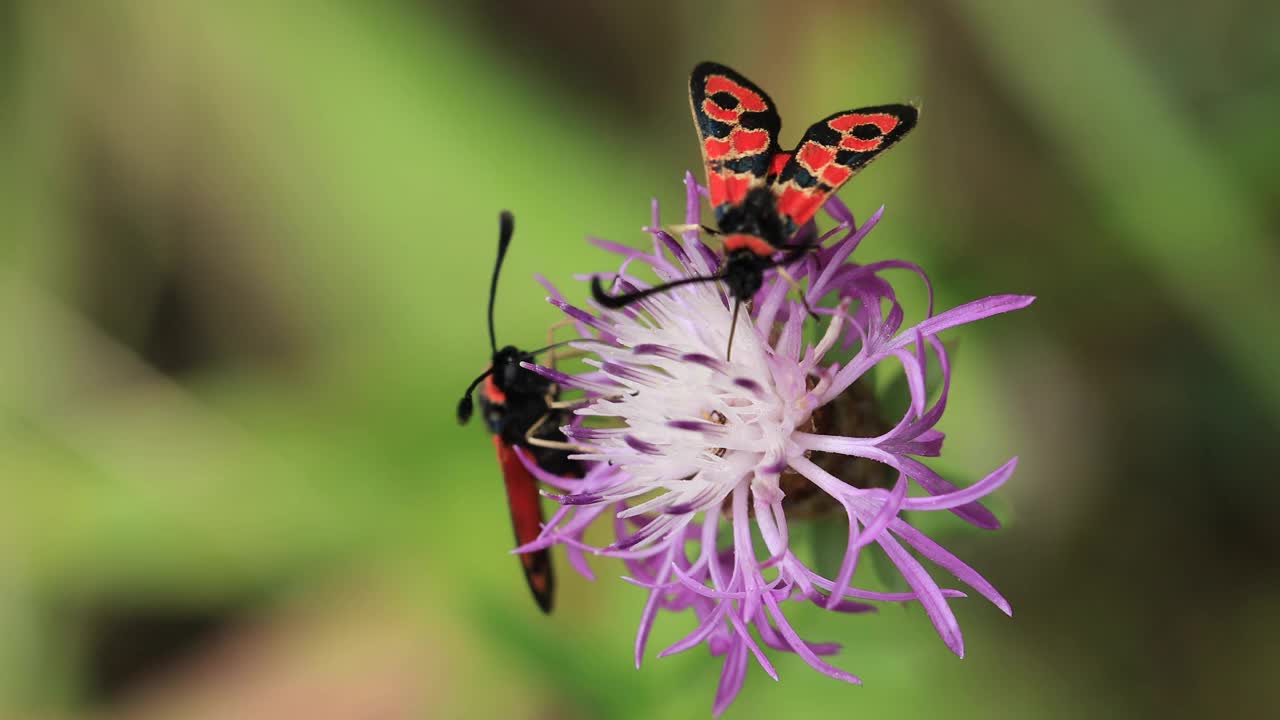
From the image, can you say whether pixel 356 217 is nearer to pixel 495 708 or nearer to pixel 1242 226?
pixel 495 708

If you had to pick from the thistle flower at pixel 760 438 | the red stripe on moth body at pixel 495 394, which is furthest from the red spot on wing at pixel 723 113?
the red stripe on moth body at pixel 495 394

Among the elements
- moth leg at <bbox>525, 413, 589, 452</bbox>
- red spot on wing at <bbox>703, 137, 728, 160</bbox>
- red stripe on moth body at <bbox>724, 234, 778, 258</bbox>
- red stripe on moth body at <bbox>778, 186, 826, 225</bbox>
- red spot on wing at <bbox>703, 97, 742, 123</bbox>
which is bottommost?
moth leg at <bbox>525, 413, 589, 452</bbox>

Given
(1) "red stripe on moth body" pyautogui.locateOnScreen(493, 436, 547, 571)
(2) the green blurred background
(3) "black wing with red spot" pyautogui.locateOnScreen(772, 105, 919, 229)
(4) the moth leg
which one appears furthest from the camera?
(2) the green blurred background

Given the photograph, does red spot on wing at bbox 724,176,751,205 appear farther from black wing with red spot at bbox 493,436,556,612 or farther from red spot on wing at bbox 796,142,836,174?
black wing with red spot at bbox 493,436,556,612

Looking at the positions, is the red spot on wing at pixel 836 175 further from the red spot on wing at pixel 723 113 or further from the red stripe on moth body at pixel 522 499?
the red stripe on moth body at pixel 522 499

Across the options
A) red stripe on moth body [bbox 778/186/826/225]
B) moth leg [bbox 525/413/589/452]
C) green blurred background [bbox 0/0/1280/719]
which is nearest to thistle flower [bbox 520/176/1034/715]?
moth leg [bbox 525/413/589/452]

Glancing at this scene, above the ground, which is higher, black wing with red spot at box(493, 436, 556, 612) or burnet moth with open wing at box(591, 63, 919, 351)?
burnet moth with open wing at box(591, 63, 919, 351)
